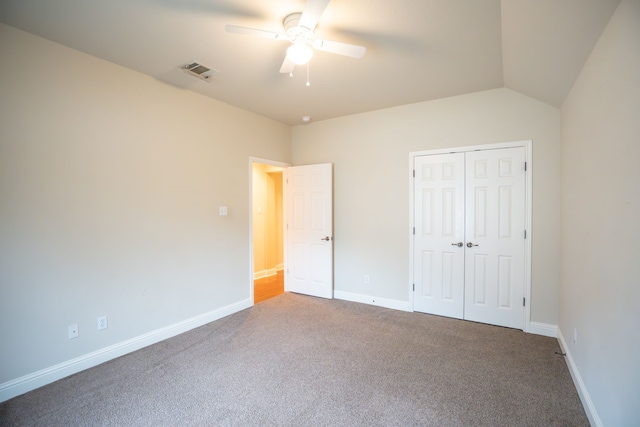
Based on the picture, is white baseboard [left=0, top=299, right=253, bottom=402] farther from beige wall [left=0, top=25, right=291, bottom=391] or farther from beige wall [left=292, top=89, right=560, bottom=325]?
beige wall [left=292, top=89, right=560, bottom=325]

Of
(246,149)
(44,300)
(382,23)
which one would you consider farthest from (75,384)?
(382,23)

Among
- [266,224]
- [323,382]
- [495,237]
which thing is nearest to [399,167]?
[495,237]

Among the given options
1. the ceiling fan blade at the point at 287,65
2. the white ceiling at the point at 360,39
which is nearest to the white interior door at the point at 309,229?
the white ceiling at the point at 360,39

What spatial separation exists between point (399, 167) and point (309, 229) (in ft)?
5.47

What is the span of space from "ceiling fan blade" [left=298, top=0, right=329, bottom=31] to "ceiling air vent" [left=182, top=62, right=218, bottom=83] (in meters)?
1.38

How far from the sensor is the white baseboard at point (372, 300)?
3.95 meters

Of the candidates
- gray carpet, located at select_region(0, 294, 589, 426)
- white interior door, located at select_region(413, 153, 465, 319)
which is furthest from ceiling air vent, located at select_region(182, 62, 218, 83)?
gray carpet, located at select_region(0, 294, 589, 426)

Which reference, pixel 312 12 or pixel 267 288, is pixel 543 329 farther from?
pixel 267 288

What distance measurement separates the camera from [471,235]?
11.5 ft

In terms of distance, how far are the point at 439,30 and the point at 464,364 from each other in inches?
109

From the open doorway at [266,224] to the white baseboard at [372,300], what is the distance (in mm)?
1484

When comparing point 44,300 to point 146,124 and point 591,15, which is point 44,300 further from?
point 591,15

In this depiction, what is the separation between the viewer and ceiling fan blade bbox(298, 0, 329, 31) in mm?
1625

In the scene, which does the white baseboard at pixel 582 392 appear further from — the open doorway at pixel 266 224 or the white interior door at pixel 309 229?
the open doorway at pixel 266 224
